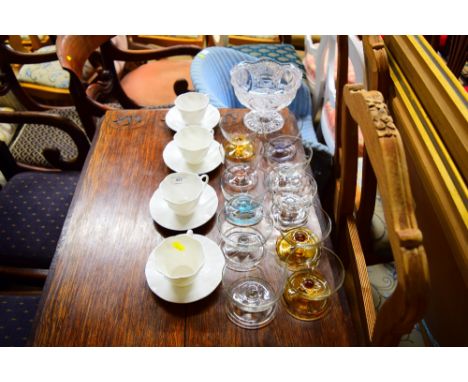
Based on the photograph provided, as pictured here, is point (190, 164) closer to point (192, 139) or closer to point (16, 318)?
point (192, 139)

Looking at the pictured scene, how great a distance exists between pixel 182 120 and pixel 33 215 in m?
0.57

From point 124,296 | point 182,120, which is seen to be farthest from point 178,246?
point 182,120

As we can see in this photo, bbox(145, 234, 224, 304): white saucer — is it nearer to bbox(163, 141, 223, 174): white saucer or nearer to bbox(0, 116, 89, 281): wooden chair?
bbox(163, 141, 223, 174): white saucer

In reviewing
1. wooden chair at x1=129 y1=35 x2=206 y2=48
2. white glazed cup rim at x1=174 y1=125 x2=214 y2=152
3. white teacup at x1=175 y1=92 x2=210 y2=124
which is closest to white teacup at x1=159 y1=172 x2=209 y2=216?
white glazed cup rim at x1=174 y1=125 x2=214 y2=152

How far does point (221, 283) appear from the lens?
83cm

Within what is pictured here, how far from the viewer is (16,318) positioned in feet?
3.46

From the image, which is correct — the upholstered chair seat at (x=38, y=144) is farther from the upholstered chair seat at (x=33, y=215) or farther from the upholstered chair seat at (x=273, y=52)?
the upholstered chair seat at (x=273, y=52)

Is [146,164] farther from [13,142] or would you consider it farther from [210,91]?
[13,142]

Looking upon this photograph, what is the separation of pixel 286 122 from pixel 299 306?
0.64 meters

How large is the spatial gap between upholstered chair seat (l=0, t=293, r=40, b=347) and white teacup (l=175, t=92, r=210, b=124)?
2.16ft

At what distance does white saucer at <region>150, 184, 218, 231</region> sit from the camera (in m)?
0.93

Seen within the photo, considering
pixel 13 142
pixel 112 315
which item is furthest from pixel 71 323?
pixel 13 142

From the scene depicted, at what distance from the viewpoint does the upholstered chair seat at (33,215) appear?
123 centimetres

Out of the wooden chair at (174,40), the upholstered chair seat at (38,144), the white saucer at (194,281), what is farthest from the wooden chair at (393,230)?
the wooden chair at (174,40)
